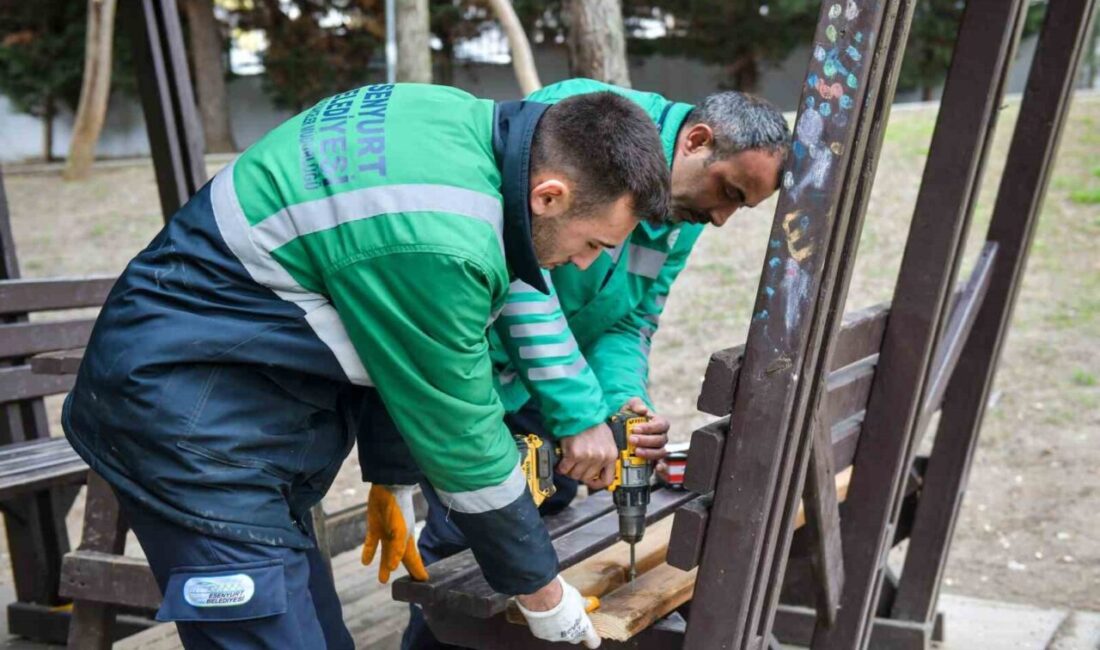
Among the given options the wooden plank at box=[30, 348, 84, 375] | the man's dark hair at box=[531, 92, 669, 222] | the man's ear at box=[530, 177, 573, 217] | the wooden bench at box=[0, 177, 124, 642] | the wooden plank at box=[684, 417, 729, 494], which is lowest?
the wooden bench at box=[0, 177, 124, 642]

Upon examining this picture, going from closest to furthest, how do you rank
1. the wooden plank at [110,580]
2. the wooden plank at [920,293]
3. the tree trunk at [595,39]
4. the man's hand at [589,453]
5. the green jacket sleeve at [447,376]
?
the green jacket sleeve at [447,376]
the man's hand at [589,453]
the wooden plank at [920,293]
the wooden plank at [110,580]
the tree trunk at [595,39]

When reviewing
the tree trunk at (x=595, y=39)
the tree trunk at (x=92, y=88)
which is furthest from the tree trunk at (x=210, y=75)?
the tree trunk at (x=595, y=39)

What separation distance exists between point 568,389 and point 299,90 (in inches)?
785

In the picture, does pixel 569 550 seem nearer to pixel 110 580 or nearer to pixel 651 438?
pixel 651 438

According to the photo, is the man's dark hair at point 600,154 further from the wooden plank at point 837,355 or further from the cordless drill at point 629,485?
the cordless drill at point 629,485

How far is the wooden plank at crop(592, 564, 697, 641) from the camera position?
104 inches

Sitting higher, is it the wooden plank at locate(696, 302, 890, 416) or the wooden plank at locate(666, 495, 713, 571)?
the wooden plank at locate(696, 302, 890, 416)

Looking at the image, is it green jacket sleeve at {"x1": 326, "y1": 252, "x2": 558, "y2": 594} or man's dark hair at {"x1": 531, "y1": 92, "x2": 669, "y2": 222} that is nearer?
green jacket sleeve at {"x1": 326, "y1": 252, "x2": 558, "y2": 594}

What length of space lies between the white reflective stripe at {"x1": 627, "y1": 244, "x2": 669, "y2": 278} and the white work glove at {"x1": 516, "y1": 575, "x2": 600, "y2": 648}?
3.55ft

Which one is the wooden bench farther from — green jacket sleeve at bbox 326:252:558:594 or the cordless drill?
green jacket sleeve at bbox 326:252:558:594

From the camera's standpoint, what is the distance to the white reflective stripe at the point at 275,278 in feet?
7.12

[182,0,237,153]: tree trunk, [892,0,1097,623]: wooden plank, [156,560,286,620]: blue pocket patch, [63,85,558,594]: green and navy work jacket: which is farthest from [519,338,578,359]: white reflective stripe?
[182,0,237,153]: tree trunk

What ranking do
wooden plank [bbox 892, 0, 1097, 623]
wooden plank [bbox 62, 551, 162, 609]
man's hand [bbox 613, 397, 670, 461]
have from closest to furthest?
man's hand [bbox 613, 397, 670, 461] < wooden plank [bbox 62, 551, 162, 609] < wooden plank [bbox 892, 0, 1097, 623]

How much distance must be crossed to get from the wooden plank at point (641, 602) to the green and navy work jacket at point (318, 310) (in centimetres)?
44
